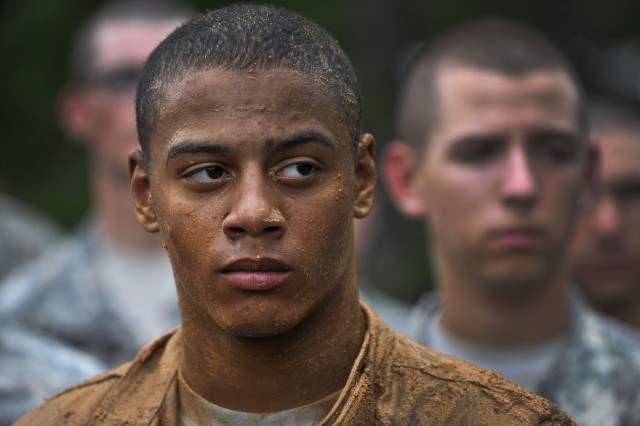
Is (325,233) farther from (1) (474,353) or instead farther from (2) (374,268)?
(2) (374,268)

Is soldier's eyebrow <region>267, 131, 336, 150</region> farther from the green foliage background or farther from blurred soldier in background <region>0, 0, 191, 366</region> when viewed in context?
the green foliage background

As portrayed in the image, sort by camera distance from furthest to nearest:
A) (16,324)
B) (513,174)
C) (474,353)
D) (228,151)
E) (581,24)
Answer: (581,24), (16,324), (474,353), (513,174), (228,151)

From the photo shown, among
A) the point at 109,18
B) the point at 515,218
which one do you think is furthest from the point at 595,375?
the point at 109,18

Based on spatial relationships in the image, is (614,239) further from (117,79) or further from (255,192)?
(255,192)

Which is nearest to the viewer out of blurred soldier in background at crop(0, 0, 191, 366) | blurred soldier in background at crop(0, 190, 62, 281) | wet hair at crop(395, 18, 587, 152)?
wet hair at crop(395, 18, 587, 152)

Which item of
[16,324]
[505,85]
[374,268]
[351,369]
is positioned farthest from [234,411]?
[374,268]

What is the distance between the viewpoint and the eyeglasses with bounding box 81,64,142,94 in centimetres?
930

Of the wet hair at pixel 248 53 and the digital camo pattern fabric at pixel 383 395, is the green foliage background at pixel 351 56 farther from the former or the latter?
the wet hair at pixel 248 53

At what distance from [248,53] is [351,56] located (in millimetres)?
8313

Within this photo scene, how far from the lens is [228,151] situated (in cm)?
405

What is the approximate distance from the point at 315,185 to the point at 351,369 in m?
0.58

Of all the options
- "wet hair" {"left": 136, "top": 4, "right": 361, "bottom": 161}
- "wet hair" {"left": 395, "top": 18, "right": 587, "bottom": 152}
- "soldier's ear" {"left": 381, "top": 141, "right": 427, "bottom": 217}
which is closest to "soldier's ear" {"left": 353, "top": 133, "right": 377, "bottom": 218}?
"wet hair" {"left": 136, "top": 4, "right": 361, "bottom": 161}

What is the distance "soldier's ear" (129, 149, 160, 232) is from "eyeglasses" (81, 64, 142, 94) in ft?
16.1

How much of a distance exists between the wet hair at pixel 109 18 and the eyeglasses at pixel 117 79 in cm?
12
